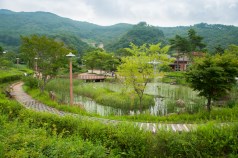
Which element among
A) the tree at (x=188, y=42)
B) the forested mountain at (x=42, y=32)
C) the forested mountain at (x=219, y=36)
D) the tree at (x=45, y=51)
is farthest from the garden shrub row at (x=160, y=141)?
the forested mountain at (x=219, y=36)

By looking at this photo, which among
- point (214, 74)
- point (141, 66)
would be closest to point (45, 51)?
point (141, 66)

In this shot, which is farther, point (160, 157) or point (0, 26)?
point (0, 26)

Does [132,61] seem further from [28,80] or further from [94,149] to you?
[28,80]

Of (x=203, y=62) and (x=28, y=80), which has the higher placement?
(x=203, y=62)

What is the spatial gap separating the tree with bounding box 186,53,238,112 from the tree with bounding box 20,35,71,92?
9591 millimetres

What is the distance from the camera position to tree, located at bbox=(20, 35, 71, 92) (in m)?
15.8

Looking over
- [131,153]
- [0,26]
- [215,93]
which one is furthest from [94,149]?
[0,26]

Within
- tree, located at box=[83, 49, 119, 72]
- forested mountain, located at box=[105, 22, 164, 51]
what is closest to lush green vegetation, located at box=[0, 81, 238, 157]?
tree, located at box=[83, 49, 119, 72]

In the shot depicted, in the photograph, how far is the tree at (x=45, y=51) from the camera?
51.8ft

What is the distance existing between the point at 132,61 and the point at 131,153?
762 cm

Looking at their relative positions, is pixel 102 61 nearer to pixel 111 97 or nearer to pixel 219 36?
pixel 111 97

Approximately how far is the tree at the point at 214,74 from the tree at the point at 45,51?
9.59 metres

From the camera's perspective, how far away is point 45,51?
636 inches

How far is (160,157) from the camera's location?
5.97 m
